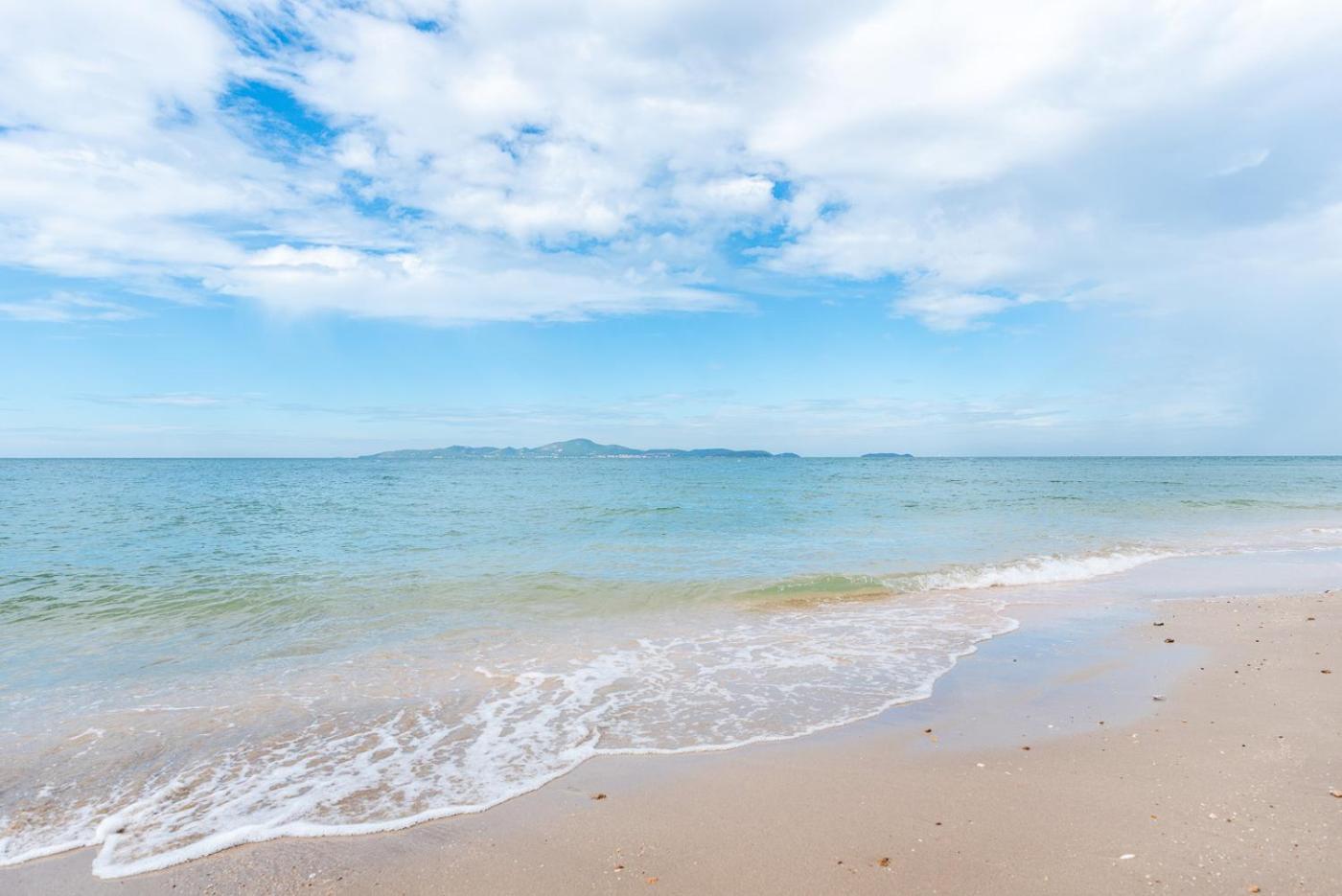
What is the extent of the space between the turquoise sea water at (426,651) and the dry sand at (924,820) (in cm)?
41

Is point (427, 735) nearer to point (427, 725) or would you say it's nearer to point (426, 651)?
point (427, 725)

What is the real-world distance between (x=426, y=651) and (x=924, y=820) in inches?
277

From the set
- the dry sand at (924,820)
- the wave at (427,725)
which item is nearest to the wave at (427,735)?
the wave at (427,725)

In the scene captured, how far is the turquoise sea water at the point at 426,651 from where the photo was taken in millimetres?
5359

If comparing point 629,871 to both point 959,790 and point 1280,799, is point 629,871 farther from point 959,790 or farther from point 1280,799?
point 1280,799

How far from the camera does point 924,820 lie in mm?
4562

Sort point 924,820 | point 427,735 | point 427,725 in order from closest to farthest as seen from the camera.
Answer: point 924,820 < point 427,735 < point 427,725

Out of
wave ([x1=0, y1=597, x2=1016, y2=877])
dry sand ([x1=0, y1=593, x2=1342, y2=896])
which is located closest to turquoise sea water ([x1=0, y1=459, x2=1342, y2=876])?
wave ([x1=0, y1=597, x2=1016, y2=877])

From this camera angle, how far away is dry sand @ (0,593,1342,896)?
13.0ft

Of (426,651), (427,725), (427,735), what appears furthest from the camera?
(426,651)

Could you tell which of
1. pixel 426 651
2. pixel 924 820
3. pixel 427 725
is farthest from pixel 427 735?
pixel 924 820

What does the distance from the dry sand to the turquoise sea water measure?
0.41 metres

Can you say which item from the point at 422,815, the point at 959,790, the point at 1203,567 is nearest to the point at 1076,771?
the point at 959,790

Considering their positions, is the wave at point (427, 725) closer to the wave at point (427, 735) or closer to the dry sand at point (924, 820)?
the wave at point (427, 735)
